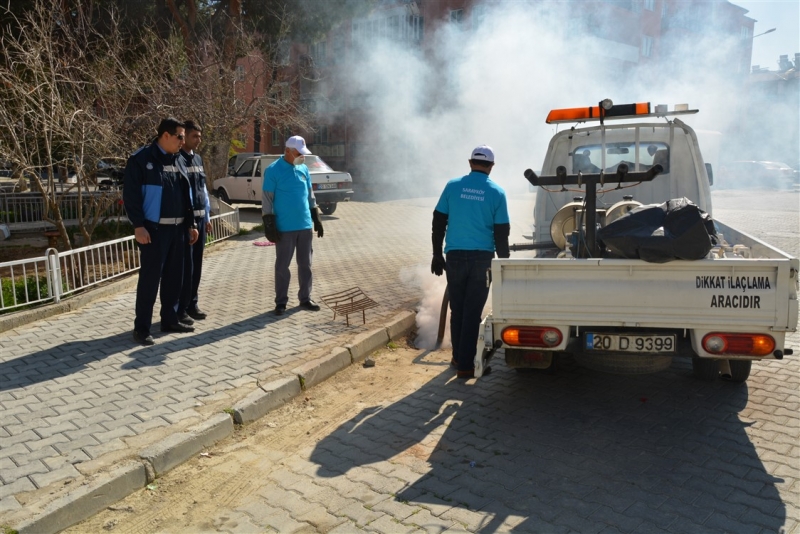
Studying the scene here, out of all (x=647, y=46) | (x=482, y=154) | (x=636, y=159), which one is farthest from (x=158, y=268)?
(x=647, y=46)

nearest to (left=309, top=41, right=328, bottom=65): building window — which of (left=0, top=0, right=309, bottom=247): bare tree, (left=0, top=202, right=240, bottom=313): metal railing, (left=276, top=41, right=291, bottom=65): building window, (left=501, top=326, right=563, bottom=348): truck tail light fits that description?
(left=276, top=41, right=291, bottom=65): building window

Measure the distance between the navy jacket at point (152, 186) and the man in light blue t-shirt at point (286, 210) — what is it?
1092mm

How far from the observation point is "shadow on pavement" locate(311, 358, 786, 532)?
11.3 feet

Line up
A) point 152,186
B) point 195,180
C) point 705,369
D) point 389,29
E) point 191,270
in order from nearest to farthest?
point 705,369, point 152,186, point 195,180, point 191,270, point 389,29

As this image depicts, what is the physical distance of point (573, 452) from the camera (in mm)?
4113

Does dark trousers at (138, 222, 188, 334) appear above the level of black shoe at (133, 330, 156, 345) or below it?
above

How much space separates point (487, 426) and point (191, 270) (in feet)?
11.2

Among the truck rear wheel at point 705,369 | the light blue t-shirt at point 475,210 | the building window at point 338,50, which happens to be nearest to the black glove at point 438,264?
the light blue t-shirt at point 475,210

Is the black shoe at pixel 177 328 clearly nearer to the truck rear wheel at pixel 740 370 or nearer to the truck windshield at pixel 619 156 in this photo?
the truck windshield at pixel 619 156

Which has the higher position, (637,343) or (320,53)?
(320,53)

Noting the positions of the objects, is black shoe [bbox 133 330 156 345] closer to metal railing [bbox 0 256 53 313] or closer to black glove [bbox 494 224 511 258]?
metal railing [bbox 0 256 53 313]

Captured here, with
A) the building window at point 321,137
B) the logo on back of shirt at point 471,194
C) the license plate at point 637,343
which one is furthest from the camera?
the building window at point 321,137

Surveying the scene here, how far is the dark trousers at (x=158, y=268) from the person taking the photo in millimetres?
5859

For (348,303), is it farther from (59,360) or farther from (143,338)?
(59,360)
